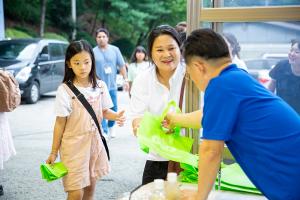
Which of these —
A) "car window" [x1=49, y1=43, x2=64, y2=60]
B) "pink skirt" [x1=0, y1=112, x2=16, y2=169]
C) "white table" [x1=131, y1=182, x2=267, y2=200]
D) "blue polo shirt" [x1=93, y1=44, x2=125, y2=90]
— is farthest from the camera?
"car window" [x1=49, y1=43, x2=64, y2=60]

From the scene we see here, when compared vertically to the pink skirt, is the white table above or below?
above

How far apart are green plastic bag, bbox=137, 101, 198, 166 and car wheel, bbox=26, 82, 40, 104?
28.7 ft

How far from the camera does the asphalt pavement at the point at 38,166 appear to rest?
4395 millimetres

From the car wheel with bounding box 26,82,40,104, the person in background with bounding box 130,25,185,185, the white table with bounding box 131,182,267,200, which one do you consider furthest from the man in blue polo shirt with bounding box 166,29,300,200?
the car wheel with bounding box 26,82,40,104

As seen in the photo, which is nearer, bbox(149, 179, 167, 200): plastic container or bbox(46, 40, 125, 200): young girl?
bbox(149, 179, 167, 200): plastic container

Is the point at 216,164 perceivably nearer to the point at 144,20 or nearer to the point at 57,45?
the point at 57,45

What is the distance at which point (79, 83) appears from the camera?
301cm

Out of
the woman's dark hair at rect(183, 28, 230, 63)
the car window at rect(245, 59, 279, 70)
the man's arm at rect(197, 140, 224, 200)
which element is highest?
the woman's dark hair at rect(183, 28, 230, 63)

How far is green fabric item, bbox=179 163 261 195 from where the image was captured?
2131mm

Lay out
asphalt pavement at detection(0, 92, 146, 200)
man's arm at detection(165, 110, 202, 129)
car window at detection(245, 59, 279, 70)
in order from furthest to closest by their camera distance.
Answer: asphalt pavement at detection(0, 92, 146, 200)
car window at detection(245, 59, 279, 70)
man's arm at detection(165, 110, 202, 129)

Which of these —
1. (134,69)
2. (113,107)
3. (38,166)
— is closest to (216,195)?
(38,166)

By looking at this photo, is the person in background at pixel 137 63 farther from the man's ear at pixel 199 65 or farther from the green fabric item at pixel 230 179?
the man's ear at pixel 199 65

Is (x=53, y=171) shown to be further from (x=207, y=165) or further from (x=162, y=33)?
(x=207, y=165)

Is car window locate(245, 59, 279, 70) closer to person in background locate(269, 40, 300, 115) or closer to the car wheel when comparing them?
person in background locate(269, 40, 300, 115)
